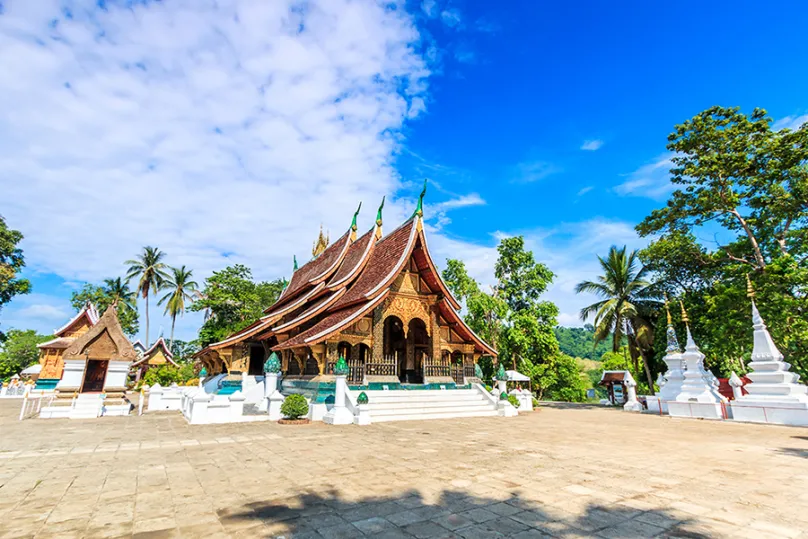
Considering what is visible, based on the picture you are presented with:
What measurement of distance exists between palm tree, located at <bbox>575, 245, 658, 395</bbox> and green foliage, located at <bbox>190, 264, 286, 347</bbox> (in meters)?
21.1

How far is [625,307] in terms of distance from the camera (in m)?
20.2

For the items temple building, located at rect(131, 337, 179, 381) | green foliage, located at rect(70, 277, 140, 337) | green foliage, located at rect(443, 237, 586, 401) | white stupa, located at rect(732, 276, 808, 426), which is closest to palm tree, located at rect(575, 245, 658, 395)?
green foliage, located at rect(443, 237, 586, 401)

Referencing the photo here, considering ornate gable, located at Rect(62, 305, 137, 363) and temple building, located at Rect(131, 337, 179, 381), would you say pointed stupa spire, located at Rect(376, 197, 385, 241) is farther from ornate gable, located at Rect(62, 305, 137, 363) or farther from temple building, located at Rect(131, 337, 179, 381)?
temple building, located at Rect(131, 337, 179, 381)

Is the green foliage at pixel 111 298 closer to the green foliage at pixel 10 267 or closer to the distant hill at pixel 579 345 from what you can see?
the green foliage at pixel 10 267

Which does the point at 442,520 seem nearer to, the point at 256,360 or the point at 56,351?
the point at 256,360

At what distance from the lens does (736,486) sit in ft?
12.8

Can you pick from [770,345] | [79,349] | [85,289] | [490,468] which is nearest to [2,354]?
[85,289]

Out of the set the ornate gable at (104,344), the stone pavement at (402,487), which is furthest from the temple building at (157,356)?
the stone pavement at (402,487)

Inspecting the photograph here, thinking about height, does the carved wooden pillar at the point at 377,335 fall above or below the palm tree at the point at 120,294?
below

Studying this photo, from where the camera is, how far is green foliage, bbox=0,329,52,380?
107 ft

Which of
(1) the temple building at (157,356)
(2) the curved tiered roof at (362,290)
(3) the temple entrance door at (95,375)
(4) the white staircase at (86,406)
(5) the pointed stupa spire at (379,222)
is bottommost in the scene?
(4) the white staircase at (86,406)

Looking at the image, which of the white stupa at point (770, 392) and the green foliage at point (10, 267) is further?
the green foliage at point (10, 267)

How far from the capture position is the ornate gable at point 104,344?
1209 centimetres

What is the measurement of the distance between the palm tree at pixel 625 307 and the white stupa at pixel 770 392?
944 cm
